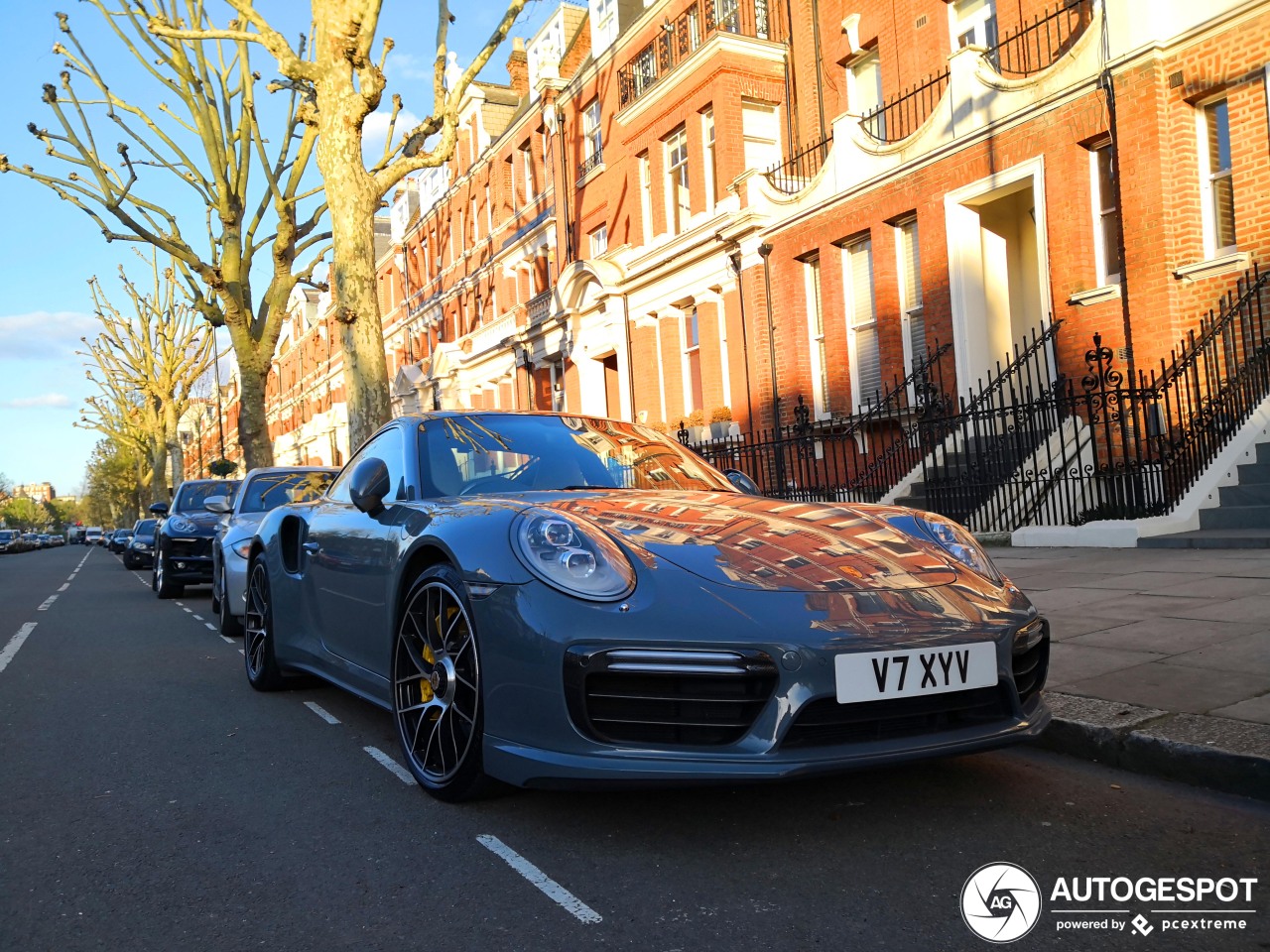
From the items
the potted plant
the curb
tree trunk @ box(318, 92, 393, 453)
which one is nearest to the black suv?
tree trunk @ box(318, 92, 393, 453)

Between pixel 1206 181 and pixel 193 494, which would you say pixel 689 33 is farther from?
pixel 193 494

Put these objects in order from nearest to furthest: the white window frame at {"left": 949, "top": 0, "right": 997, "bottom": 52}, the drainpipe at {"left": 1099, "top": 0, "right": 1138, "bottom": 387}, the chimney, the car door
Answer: the car door → the drainpipe at {"left": 1099, "top": 0, "right": 1138, "bottom": 387} → the white window frame at {"left": 949, "top": 0, "right": 997, "bottom": 52} → the chimney

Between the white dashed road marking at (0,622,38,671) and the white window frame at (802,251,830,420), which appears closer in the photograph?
the white dashed road marking at (0,622,38,671)

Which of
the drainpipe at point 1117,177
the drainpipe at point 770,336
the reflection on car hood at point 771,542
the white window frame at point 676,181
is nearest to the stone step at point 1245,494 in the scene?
the drainpipe at point 1117,177

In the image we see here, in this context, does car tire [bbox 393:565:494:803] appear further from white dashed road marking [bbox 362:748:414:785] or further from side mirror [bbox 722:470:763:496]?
side mirror [bbox 722:470:763:496]

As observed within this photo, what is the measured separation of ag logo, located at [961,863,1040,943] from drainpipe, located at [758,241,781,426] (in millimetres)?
14906

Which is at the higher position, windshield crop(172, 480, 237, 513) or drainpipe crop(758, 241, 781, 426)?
drainpipe crop(758, 241, 781, 426)

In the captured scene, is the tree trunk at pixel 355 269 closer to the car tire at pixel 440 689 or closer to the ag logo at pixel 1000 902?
the car tire at pixel 440 689

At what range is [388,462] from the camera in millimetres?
5000

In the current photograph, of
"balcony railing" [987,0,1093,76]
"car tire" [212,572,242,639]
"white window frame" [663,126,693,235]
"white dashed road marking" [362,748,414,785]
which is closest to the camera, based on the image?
"white dashed road marking" [362,748,414,785]

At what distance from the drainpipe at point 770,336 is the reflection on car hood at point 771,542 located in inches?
536

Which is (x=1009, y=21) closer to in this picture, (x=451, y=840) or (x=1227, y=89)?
(x=1227, y=89)

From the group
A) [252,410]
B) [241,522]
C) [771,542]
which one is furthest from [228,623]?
[252,410]

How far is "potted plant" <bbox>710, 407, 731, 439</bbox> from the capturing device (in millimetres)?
19359
